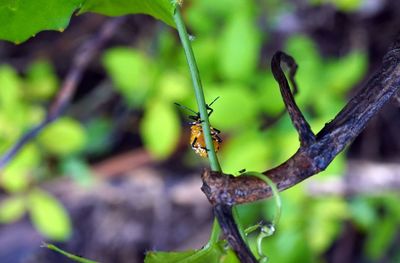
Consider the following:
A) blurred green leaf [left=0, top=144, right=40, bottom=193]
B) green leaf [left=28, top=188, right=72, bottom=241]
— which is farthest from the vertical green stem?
green leaf [left=28, top=188, right=72, bottom=241]

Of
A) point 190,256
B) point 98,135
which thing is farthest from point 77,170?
point 190,256

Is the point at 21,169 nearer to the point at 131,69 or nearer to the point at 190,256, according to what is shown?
the point at 131,69

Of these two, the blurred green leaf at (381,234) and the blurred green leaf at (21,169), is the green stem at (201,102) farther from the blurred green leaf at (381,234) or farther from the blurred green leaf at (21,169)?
the blurred green leaf at (381,234)

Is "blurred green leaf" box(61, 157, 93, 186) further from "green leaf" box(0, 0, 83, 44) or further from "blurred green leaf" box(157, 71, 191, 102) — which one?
"green leaf" box(0, 0, 83, 44)

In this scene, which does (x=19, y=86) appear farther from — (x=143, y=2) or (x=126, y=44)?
(x=143, y=2)

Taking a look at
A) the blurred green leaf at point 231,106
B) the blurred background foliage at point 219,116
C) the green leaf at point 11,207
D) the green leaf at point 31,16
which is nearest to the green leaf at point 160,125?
the blurred background foliage at point 219,116

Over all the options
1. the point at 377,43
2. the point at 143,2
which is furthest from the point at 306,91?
the point at 143,2
